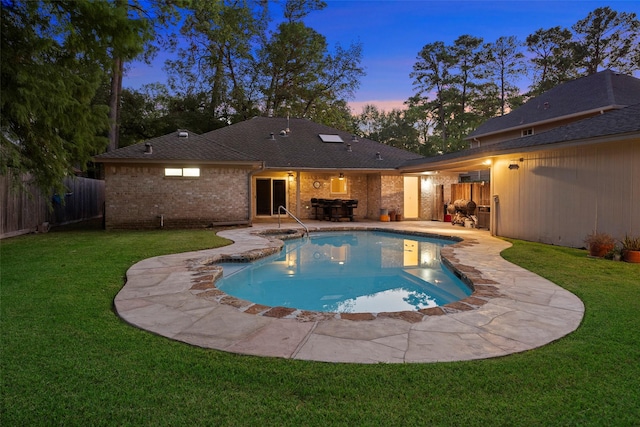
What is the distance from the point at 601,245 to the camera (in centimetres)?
692

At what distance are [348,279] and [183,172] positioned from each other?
828 centimetres

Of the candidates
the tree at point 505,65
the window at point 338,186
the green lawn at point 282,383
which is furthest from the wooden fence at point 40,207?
the tree at point 505,65

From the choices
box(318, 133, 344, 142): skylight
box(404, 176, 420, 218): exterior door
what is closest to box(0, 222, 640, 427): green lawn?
box(404, 176, 420, 218): exterior door

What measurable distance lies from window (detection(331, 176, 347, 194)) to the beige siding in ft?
24.0

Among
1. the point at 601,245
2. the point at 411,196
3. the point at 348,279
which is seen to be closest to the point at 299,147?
the point at 411,196

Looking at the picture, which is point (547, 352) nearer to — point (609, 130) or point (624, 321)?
point (624, 321)

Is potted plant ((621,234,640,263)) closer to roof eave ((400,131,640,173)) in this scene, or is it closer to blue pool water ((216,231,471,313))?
roof eave ((400,131,640,173))

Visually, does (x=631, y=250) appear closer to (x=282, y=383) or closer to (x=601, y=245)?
(x=601, y=245)

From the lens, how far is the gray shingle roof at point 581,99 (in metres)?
14.6

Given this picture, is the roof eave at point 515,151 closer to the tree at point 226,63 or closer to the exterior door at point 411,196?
the exterior door at point 411,196

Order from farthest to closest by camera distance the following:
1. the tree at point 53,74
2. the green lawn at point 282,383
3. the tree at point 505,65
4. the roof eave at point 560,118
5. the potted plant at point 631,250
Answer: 1. the tree at point 505,65
2. the roof eave at point 560,118
3. the potted plant at point 631,250
4. the tree at point 53,74
5. the green lawn at point 282,383

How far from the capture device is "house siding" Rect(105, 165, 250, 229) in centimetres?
1216

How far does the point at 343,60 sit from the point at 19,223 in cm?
2160

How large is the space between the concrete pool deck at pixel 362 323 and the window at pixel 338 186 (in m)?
11.8
